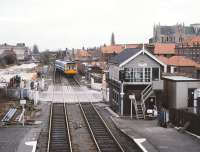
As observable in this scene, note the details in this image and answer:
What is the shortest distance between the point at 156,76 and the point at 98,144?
Result: 11.1 meters

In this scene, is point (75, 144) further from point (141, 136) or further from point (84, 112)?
point (84, 112)

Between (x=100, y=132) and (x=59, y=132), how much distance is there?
2.40 meters

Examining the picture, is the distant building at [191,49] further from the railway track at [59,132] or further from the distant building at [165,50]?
the railway track at [59,132]

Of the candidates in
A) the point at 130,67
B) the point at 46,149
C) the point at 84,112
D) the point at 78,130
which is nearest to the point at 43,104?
the point at 84,112

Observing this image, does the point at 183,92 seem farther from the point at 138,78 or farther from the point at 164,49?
the point at 164,49

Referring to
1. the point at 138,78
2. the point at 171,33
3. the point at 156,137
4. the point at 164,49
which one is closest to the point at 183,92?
the point at 138,78

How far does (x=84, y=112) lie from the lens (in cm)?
3109

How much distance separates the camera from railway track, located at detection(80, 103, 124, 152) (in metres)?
19.4

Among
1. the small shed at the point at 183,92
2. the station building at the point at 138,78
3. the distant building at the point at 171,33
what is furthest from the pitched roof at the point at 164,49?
the small shed at the point at 183,92

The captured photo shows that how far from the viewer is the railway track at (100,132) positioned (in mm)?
19375

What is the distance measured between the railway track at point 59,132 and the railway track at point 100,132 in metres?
1.44

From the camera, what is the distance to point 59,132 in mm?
23453

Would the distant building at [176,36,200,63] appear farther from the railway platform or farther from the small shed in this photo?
the railway platform

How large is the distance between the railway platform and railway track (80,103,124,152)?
3.22 ft
